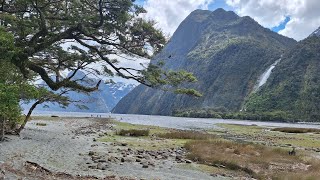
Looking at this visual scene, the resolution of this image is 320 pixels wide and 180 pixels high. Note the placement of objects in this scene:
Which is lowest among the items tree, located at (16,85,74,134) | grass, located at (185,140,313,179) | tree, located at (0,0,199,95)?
grass, located at (185,140,313,179)

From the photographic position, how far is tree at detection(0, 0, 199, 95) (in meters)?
16.5

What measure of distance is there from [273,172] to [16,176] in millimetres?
13941

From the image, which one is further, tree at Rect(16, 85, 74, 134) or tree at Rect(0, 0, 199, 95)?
tree at Rect(16, 85, 74, 134)

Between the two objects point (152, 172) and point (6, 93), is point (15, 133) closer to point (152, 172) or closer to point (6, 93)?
point (6, 93)

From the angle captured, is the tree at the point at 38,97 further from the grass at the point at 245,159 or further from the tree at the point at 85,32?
the grass at the point at 245,159

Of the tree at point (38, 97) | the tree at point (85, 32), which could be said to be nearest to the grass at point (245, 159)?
the tree at point (85, 32)

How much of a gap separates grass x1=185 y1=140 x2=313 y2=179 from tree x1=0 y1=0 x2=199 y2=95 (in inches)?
203

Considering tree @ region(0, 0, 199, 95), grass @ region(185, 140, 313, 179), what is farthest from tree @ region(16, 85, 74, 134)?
grass @ region(185, 140, 313, 179)

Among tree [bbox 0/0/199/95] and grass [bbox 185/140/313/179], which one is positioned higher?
tree [bbox 0/0/199/95]

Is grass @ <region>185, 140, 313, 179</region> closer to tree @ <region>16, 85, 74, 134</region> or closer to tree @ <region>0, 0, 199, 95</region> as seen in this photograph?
tree @ <region>0, 0, 199, 95</region>

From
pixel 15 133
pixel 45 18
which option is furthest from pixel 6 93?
pixel 15 133

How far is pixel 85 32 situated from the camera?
1711 cm

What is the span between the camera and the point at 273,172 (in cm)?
2009

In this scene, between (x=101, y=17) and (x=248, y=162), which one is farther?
(x=248, y=162)
